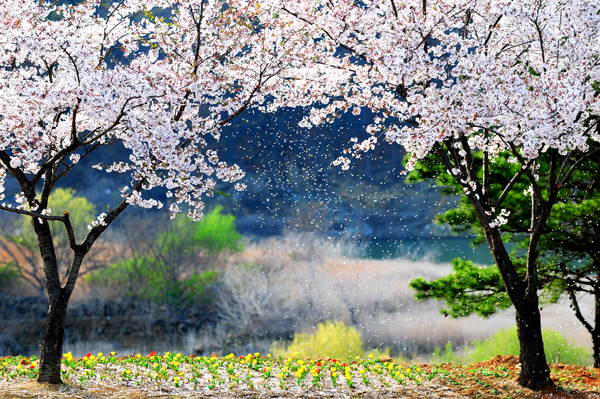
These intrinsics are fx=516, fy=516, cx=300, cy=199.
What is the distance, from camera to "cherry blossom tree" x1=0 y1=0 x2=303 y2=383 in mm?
5316

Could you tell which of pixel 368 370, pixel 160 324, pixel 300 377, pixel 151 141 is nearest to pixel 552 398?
pixel 368 370

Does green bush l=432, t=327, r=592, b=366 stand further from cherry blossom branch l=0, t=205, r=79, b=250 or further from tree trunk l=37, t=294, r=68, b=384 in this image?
cherry blossom branch l=0, t=205, r=79, b=250

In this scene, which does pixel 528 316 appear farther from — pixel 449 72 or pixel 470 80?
pixel 449 72

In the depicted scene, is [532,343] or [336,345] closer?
[532,343]

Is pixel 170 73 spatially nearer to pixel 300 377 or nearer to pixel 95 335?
pixel 300 377

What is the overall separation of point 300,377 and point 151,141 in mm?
3393

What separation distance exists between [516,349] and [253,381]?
945 cm

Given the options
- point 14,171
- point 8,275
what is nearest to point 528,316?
point 14,171

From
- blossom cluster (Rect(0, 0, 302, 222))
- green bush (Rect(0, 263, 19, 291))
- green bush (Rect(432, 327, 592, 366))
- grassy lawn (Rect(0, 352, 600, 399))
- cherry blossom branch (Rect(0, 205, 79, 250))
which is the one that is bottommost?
green bush (Rect(432, 327, 592, 366))

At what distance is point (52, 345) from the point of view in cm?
578

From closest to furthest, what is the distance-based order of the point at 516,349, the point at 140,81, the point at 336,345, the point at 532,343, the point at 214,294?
the point at 140,81
the point at 532,343
the point at 516,349
the point at 336,345
the point at 214,294

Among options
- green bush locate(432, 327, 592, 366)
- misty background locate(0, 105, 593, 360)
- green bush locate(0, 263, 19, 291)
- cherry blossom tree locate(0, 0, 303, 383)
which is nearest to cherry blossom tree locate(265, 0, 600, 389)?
cherry blossom tree locate(0, 0, 303, 383)

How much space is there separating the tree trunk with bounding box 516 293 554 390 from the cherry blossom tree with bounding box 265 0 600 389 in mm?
13

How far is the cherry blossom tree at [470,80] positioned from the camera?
5586 mm
